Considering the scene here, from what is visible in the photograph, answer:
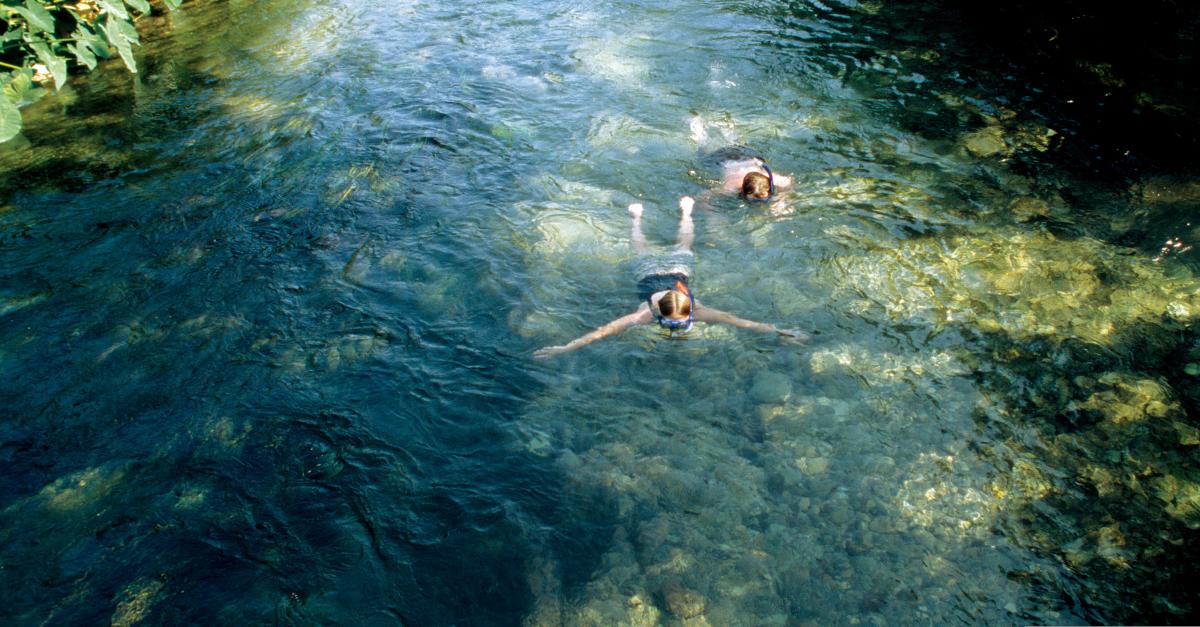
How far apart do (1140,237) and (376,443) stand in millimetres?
8090

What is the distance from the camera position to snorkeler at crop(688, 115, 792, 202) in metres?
7.99

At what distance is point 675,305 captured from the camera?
645 cm

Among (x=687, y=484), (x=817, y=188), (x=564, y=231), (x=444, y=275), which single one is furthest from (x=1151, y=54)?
(x=444, y=275)

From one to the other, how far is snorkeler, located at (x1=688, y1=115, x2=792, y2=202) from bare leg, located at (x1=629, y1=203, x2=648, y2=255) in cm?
117

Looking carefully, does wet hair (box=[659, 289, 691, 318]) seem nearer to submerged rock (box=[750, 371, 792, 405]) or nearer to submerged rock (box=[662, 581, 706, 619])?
submerged rock (box=[750, 371, 792, 405])

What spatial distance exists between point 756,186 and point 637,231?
59.9 inches

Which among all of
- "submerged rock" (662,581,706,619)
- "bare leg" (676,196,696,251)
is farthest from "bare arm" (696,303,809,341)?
"submerged rock" (662,581,706,619)

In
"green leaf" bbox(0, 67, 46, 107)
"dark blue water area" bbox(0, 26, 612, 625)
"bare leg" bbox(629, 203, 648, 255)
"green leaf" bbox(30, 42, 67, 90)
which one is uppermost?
"green leaf" bbox(30, 42, 67, 90)

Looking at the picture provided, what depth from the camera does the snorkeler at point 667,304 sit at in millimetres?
6539

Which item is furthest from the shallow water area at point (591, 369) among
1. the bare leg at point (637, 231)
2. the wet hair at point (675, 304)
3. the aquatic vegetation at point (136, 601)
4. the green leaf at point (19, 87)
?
the green leaf at point (19, 87)

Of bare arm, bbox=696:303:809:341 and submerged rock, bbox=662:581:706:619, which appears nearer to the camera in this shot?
submerged rock, bbox=662:581:706:619

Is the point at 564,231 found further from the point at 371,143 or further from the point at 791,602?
the point at 791,602

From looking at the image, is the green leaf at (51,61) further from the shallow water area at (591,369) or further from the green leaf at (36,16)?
the shallow water area at (591,369)

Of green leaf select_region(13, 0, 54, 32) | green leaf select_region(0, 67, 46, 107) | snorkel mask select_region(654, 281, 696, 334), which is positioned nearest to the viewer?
green leaf select_region(13, 0, 54, 32)
